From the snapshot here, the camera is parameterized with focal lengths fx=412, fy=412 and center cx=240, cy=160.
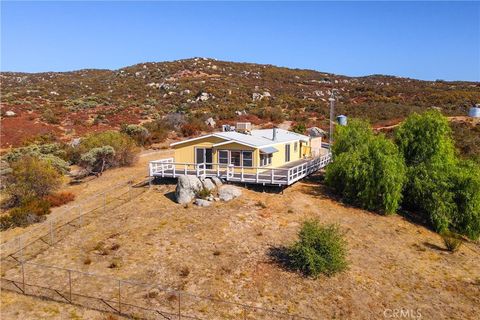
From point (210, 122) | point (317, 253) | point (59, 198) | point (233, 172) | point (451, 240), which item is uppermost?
point (210, 122)

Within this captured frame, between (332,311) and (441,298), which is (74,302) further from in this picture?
(441,298)

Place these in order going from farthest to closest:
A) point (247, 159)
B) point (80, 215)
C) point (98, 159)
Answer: point (98, 159), point (247, 159), point (80, 215)

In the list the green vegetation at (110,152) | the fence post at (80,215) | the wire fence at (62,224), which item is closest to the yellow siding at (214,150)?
the wire fence at (62,224)

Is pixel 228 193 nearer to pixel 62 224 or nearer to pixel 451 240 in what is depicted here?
pixel 62 224

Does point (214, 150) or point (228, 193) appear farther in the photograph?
point (214, 150)

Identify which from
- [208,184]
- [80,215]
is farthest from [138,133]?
[208,184]

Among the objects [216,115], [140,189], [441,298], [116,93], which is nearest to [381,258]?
[441,298]

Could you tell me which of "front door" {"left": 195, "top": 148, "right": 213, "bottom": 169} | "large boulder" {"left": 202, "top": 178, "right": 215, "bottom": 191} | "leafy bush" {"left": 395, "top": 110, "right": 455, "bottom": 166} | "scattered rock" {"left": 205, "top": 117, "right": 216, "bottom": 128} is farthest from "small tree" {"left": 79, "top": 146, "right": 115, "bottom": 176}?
"scattered rock" {"left": 205, "top": 117, "right": 216, "bottom": 128}

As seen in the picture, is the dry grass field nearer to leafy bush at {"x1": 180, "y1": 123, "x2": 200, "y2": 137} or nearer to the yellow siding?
the yellow siding
